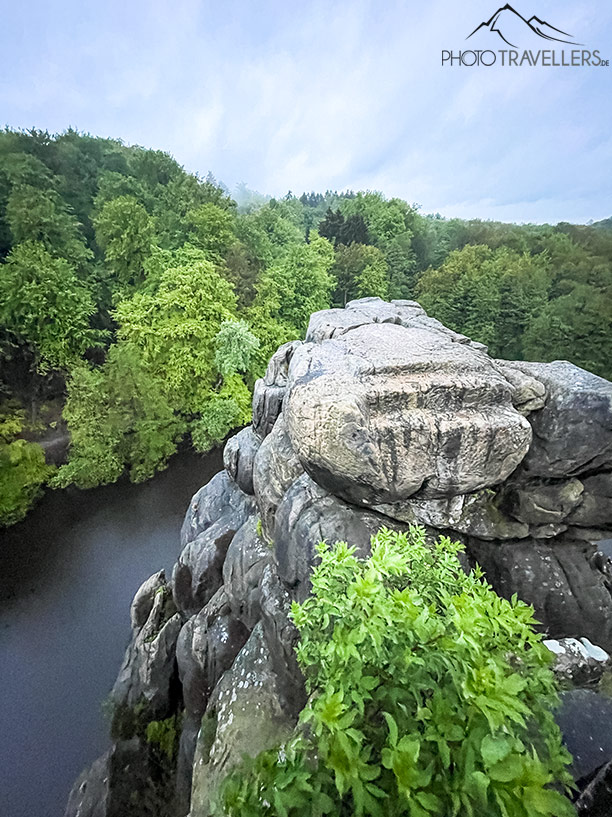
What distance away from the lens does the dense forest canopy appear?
44.4ft

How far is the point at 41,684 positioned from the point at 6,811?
2071 mm

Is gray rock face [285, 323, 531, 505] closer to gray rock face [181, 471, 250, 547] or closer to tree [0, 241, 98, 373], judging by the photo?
gray rock face [181, 471, 250, 547]

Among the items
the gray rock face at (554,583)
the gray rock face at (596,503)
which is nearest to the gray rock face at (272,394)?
the gray rock face at (554,583)

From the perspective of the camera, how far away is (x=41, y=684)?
892 cm

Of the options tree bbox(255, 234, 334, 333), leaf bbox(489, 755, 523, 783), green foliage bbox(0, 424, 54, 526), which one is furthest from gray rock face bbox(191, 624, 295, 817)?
tree bbox(255, 234, 334, 333)

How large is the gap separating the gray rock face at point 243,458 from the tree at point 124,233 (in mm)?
9794

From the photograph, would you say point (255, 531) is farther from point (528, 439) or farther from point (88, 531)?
point (88, 531)

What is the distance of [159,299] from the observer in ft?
47.0

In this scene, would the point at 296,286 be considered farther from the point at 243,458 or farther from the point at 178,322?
the point at 243,458

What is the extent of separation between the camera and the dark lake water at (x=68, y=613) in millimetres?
7859

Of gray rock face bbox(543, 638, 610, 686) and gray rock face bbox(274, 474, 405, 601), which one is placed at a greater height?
gray rock face bbox(274, 474, 405, 601)

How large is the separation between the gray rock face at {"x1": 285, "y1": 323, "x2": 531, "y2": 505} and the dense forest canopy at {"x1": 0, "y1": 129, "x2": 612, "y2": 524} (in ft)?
31.6

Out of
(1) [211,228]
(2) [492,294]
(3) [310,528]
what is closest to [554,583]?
(3) [310,528]

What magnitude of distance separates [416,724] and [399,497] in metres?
3.18
